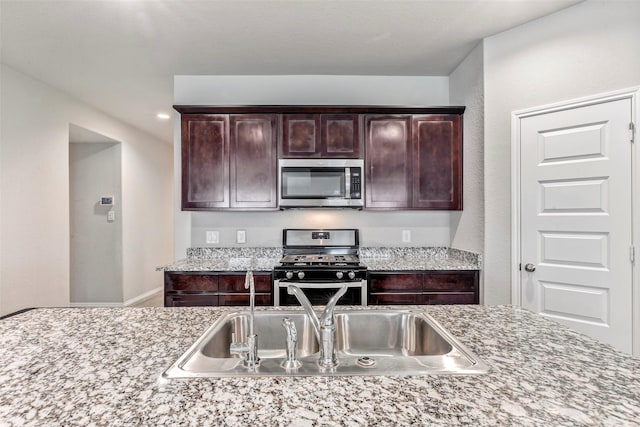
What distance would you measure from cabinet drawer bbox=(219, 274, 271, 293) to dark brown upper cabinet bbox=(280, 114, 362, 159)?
1090 millimetres

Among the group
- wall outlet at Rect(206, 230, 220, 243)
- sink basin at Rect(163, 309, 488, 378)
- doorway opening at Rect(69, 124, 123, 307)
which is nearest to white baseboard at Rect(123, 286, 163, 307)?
doorway opening at Rect(69, 124, 123, 307)

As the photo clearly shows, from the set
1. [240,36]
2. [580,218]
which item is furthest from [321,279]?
[240,36]

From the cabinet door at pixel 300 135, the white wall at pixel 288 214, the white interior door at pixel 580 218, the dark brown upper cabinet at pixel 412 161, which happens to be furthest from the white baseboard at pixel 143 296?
the white interior door at pixel 580 218

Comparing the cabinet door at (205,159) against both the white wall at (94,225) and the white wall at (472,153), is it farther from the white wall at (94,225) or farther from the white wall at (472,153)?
the white wall at (94,225)

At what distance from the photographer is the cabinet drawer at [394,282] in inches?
106

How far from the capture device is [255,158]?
2980 mm

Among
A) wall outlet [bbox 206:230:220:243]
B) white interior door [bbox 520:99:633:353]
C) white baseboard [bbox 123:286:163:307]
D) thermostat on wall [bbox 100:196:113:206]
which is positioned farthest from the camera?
white baseboard [bbox 123:286:163:307]

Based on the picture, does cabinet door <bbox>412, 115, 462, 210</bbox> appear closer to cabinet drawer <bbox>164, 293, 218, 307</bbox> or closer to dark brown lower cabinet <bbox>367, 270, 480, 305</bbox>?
dark brown lower cabinet <bbox>367, 270, 480, 305</bbox>

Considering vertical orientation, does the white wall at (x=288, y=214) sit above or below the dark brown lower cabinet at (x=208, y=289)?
above

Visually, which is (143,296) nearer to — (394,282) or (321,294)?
(321,294)

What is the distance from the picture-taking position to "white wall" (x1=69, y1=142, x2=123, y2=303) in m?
4.69

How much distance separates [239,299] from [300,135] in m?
1.50

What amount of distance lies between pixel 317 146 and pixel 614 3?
7.21 feet

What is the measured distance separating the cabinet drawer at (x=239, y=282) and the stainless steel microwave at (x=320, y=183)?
2.20ft
